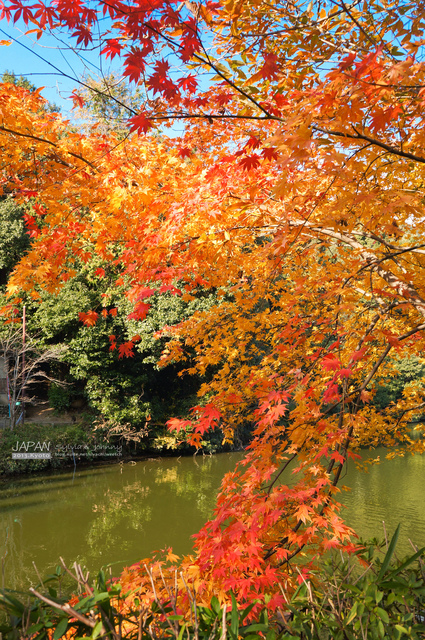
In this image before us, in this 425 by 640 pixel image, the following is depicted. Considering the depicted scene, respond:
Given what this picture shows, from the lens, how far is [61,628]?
3.17 feet

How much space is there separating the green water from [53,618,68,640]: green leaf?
4445 millimetres

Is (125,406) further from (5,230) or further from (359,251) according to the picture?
(359,251)

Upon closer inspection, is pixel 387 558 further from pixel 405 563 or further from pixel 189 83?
pixel 189 83

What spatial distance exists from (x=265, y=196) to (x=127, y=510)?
7241mm

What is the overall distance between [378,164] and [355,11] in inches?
34.5

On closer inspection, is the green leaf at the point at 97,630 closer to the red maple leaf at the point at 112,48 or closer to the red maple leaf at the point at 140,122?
the red maple leaf at the point at 140,122

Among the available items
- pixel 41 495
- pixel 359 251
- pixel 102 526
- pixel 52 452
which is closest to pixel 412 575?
pixel 359 251

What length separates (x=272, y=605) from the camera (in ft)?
4.67

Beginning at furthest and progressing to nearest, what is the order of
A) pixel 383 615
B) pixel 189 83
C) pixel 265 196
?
pixel 265 196, pixel 189 83, pixel 383 615

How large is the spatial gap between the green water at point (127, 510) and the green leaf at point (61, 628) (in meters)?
4.45

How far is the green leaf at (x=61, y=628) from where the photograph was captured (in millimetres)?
949

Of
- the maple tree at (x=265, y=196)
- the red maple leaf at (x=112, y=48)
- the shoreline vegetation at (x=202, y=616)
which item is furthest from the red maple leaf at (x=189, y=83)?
the shoreline vegetation at (x=202, y=616)

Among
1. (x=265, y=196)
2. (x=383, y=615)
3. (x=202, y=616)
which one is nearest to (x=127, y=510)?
(x=265, y=196)

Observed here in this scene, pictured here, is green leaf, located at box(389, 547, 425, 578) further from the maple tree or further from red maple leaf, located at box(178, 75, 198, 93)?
red maple leaf, located at box(178, 75, 198, 93)
